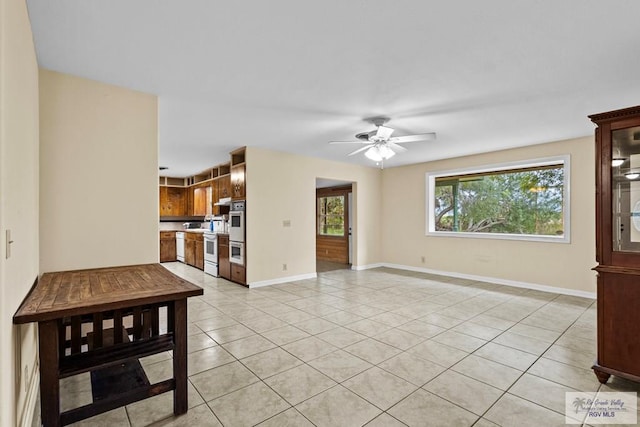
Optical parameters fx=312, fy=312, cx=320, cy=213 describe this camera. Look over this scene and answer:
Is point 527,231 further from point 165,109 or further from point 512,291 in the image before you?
point 165,109

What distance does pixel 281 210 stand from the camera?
229 inches

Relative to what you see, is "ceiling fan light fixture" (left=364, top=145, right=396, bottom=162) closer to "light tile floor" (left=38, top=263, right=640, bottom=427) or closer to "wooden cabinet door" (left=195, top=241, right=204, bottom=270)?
"light tile floor" (left=38, top=263, right=640, bottom=427)

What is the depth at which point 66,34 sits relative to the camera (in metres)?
2.08

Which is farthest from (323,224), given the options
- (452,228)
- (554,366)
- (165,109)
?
(554,366)

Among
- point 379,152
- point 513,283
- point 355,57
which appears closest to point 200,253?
point 379,152

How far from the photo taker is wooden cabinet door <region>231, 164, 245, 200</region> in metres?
5.52

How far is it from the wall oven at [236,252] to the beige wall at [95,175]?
98.7 inches

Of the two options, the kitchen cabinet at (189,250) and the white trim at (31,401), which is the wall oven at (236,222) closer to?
the kitchen cabinet at (189,250)

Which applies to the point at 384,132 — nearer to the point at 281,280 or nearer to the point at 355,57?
the point at 355,57

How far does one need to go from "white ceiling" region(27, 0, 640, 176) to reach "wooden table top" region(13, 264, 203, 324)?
5.47 feet

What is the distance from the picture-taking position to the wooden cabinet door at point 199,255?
7.23m

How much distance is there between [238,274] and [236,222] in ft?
3.10

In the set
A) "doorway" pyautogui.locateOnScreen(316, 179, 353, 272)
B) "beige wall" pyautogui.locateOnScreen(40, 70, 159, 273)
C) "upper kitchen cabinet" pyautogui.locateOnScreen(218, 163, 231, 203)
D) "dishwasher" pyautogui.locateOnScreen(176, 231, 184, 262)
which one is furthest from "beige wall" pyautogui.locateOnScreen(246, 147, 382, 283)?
"dishwasher" pyautogui.locateOnScreen(176, 231, 184, 262)

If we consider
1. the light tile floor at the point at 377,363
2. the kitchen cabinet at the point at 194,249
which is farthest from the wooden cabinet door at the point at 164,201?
the light tile floor at the point at 377,363
